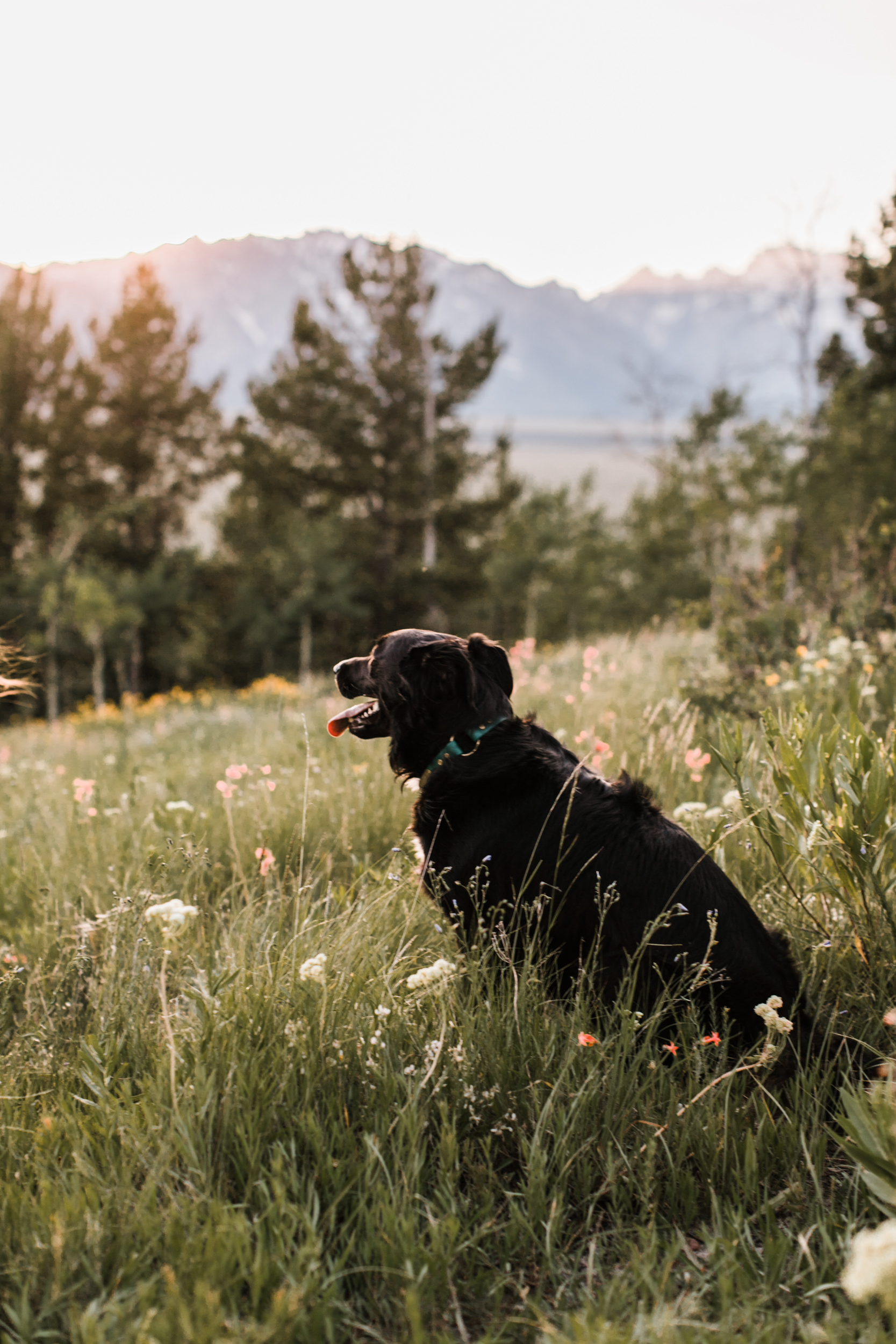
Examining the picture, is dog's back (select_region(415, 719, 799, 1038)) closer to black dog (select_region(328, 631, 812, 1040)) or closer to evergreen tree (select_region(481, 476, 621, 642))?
black dog (select_region(328, 631, 812, 1040))

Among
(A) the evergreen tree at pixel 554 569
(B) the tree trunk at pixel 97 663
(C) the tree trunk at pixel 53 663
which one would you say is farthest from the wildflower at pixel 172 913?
(A) the evergreen tree at pixel 554 569

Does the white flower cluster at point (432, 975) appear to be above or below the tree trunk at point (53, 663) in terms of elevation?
above

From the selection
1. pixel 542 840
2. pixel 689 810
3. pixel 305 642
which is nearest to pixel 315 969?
pixel 542 840

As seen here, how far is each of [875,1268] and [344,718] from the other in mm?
2315

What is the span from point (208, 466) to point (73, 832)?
34575 mm

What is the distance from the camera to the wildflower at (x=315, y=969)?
192cm

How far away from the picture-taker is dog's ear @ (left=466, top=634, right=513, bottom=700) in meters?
2.85

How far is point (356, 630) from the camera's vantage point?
32.8m

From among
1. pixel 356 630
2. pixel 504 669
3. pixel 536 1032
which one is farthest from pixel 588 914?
pixel 356 630

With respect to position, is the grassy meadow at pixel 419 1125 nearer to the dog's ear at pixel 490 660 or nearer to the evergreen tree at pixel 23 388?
the dog's ear at pixel 490 660

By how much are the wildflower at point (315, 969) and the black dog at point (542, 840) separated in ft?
1.45

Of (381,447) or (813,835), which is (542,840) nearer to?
(813,835)

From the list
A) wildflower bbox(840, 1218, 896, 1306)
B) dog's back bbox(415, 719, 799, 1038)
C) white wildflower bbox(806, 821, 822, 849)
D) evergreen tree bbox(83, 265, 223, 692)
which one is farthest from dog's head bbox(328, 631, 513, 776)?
evergreen tree bbox(83, 265, 223, 692)

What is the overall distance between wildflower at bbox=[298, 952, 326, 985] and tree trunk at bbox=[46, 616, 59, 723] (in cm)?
2254
